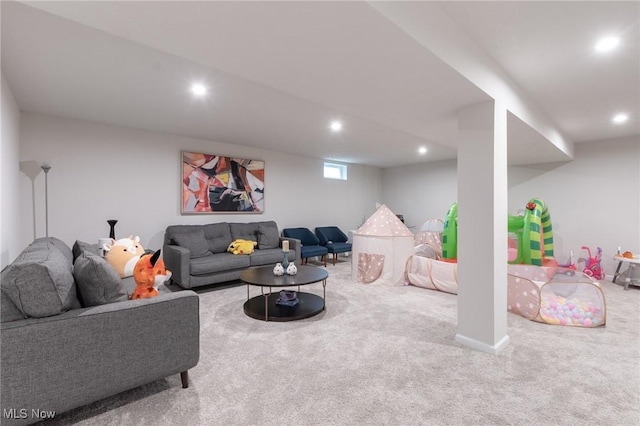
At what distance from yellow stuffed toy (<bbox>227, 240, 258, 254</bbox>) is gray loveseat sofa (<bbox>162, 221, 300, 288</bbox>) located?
0.08 meters

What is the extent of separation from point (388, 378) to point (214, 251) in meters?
3.46

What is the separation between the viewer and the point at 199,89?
2846mm

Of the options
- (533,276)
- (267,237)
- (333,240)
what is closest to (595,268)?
(533,276)

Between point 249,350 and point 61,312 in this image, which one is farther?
point 249,350

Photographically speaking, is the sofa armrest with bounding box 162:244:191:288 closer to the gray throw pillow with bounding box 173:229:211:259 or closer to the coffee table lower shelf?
the gray throw pillow with bounding box 173:229:211:259

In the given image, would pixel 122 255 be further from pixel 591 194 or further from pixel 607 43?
pixel 591 194

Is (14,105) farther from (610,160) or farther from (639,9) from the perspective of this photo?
(610,160)

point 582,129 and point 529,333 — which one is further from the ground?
point 582,129

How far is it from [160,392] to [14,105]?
3.34 meters

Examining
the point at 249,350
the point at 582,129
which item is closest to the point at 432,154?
the point at 582,129

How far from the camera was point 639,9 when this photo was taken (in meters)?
1.73

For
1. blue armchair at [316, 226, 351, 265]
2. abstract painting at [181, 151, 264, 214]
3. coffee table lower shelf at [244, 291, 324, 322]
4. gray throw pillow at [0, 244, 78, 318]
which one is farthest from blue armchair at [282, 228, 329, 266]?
gray throw pillow at [0, 244, 78, 318]

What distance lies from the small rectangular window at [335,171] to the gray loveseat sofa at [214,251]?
222 cm

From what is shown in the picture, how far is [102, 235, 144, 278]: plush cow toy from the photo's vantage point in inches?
119
